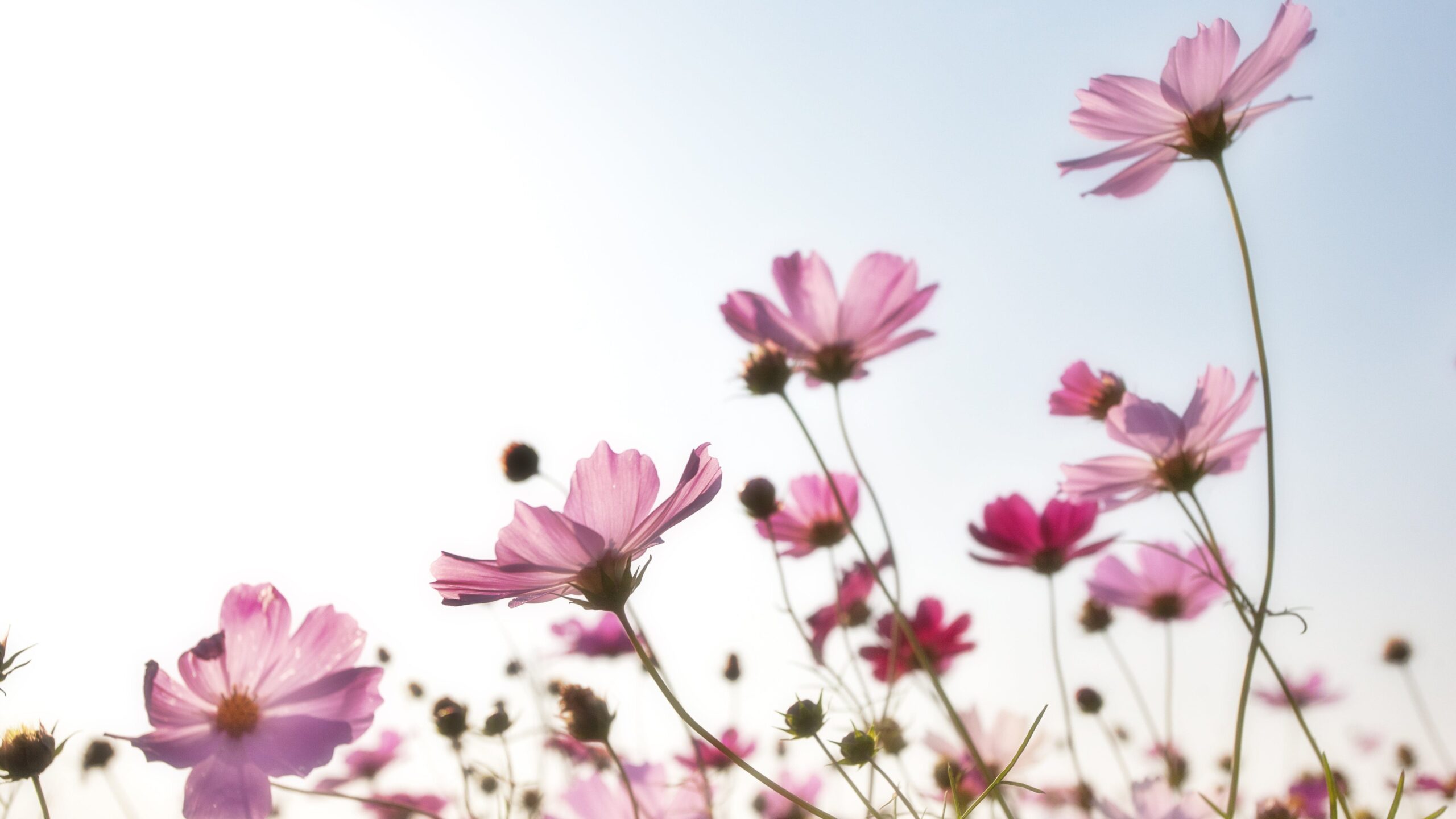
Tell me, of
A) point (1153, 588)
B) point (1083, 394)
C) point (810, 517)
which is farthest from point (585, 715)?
point (1153, 588)

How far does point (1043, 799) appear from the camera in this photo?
4.36 feet

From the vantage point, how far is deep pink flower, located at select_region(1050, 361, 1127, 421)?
1.08 m

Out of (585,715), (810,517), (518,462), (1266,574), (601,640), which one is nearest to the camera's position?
(1266,574)

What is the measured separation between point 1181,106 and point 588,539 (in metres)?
0.54

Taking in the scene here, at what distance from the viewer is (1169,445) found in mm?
797

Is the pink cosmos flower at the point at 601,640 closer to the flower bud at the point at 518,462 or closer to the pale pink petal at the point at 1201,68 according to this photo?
the flower bud at the point at 518,462

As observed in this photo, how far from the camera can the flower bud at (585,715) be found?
819 mm

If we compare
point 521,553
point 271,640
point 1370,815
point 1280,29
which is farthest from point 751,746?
point 1280,29

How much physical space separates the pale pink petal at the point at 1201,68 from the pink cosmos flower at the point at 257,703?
2.47 ft

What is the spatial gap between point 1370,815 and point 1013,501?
869mm

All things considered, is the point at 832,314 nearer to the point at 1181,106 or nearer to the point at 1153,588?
the point at 1181,106

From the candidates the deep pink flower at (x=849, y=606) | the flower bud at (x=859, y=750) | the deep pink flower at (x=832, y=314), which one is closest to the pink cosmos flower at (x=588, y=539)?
the flower bud at (x=859, y=750)

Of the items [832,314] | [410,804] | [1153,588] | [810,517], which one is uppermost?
[832,314]

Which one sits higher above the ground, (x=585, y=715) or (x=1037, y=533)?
(x=1037, y=533)
